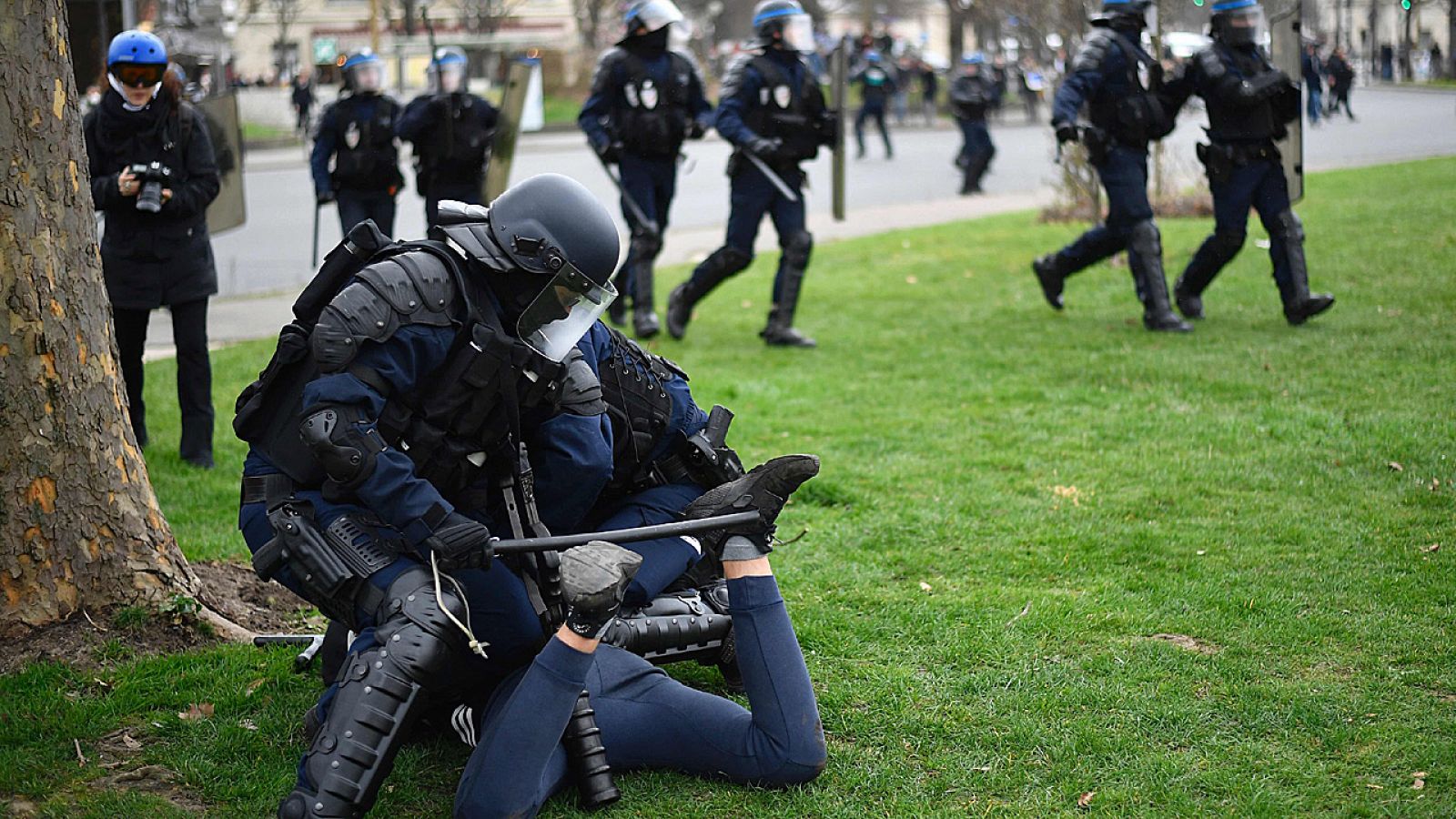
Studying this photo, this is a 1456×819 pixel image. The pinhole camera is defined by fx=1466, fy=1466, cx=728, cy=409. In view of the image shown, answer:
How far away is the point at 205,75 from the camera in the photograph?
13.2 m

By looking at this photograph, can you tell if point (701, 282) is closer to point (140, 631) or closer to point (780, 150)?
point (780, 150)

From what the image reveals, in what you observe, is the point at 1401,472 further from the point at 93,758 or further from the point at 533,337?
the point at 93,758

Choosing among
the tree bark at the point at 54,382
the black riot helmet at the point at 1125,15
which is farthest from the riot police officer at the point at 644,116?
the tree bark at the point at 54,382

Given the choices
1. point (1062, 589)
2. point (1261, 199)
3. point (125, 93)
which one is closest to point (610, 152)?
point (125, 93)

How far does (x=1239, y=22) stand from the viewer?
8.78 meters

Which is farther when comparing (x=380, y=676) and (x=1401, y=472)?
(x=1401, y=472)

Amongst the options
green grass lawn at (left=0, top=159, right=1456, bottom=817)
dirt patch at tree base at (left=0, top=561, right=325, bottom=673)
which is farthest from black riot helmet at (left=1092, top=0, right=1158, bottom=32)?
dirt patch at tree base at (left=0, top=561, right=325, bottom=673)

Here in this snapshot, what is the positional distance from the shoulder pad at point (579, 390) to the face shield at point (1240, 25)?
21.0 ft

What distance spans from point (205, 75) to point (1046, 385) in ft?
29.2

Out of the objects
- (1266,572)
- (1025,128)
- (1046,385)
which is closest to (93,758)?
(1266,572)

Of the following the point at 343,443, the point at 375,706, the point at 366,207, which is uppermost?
the point at 366,207

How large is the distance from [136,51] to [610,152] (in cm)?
363

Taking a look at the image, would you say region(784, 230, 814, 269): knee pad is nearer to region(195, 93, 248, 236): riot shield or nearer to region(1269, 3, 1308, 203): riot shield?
region(1269, 3, 1308, 203): riot shield

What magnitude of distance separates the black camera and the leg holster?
3.70m
